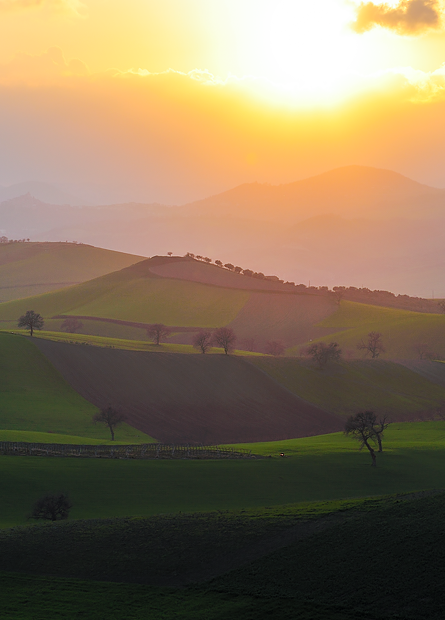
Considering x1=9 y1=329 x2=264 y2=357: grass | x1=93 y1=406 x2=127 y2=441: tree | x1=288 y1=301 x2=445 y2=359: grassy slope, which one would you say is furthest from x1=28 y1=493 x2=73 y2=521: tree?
x1=288 y1=301 x2=445 y2=359: grassy slope

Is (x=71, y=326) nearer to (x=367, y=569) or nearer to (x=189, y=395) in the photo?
(x=189, y=395)

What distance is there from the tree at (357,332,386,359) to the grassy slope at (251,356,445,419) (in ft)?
52.5

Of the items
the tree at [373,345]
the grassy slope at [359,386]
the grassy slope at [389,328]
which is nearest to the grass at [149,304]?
the grassy slope at [389,328]

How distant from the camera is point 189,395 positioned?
93750mm

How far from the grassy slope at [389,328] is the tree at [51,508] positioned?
4021 inches

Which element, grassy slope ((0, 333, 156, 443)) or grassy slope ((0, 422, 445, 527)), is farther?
grassy slope ((0, 333, 156, 443))

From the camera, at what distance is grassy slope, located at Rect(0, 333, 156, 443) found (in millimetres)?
74750

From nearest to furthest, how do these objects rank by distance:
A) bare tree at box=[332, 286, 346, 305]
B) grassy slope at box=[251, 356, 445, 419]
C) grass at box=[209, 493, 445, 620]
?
1. grass at box=[209, 493, 445, 620]
2. grassy slope at box=[251, 356, 445, 419]
3. bare tree at box=[332, 286, 346, 305]

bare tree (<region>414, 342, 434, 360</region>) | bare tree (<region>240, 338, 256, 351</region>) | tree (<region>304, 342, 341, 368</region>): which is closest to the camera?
tree (<region>304, 342, 341, 368</region>)

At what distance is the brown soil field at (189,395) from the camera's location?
84500mm

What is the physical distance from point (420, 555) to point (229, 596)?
30.8 feet

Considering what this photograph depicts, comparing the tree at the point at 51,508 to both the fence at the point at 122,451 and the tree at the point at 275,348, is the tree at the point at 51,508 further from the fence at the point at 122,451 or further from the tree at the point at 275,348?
the tree at the point at 275,348

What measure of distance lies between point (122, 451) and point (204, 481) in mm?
12996

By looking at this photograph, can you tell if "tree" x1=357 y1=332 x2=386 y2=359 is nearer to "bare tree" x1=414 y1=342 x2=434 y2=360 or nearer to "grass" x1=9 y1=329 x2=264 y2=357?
"bare tree" x1=414 y1=342 x2=434 y2=360
